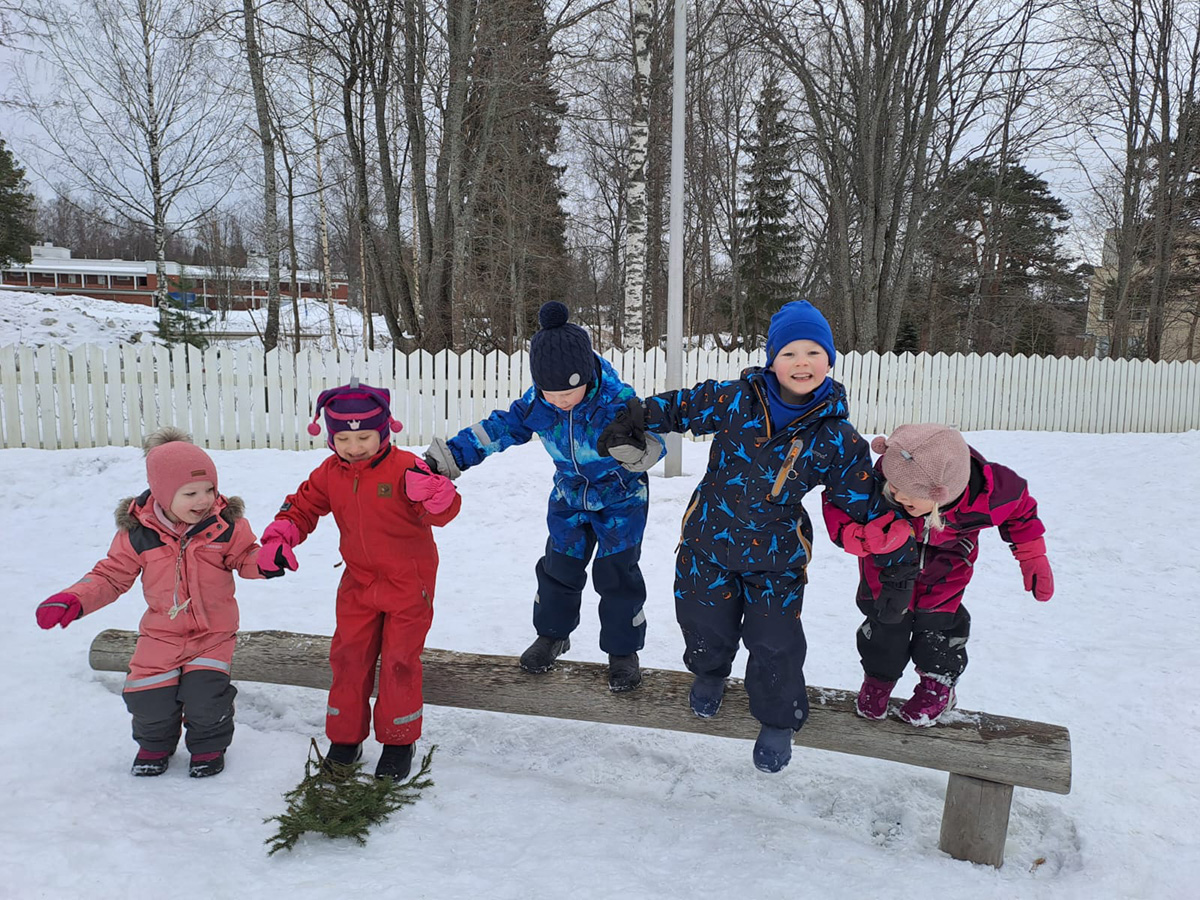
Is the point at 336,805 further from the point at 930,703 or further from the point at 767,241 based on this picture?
the point at 767,241

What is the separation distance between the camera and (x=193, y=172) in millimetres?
16078

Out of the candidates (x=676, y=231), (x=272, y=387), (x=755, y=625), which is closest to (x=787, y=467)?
(x=755, y=625)

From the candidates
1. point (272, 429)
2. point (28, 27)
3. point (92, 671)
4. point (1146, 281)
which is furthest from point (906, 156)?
point (92, 671)

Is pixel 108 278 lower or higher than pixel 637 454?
higher

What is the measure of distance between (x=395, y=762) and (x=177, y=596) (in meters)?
1.07

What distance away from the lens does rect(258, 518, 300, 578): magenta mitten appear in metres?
2.67

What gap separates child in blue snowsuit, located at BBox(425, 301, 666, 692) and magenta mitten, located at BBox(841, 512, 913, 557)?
0.76 metres

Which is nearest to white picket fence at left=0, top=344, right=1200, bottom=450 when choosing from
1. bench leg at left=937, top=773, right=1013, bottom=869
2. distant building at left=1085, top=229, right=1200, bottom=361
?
bench leg at left=937, top=773, right=1013, bottom=869

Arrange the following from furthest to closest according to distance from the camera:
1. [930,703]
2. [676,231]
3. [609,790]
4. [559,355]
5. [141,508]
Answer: [676,231] → [609,790] → [141,508] → [559,355] → [930,703]

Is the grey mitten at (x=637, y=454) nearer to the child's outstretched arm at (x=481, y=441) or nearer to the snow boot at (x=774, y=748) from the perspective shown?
the child's outstretched arm at (x=481, y=441)

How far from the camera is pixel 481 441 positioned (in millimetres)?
2951

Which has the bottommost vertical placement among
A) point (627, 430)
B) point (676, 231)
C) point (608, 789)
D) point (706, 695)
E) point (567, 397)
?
point (608, 789)

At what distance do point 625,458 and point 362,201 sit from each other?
11477mm

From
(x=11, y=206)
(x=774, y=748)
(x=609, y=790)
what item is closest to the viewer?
(x=774, y=748)
